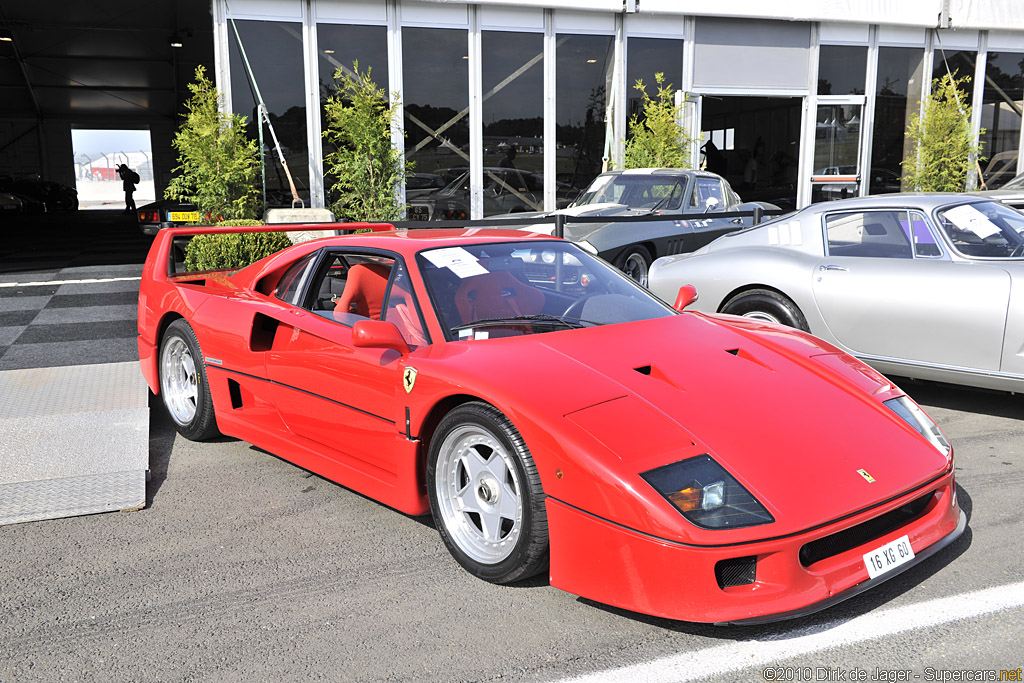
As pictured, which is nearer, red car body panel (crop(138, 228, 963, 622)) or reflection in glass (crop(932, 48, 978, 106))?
red car body panel (crop(138, 228, 963, 622))

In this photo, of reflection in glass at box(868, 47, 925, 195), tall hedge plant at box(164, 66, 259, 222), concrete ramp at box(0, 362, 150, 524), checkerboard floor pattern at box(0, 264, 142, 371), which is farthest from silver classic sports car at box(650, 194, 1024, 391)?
reflection in glass at box(868, 47, 925, 195)

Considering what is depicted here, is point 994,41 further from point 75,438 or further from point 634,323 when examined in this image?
point 75,438

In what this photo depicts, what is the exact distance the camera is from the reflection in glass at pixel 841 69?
17156 millimetres

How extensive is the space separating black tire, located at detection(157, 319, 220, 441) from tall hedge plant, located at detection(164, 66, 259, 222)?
23.5ft

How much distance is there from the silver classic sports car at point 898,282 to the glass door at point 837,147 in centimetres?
1203

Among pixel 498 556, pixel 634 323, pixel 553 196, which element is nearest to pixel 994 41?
pixel 553 196

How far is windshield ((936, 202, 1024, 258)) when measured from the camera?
5378mm

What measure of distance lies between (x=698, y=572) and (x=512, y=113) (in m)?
13.8

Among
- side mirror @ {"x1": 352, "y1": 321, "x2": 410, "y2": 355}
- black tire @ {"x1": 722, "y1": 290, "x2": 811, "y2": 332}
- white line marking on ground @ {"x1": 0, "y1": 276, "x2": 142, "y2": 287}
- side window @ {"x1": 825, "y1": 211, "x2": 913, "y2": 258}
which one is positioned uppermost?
side window @ {"x1": 825, "y1": 211, "x2": 913, "y2": 258}

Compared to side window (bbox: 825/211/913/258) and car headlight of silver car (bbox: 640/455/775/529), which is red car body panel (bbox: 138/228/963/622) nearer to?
car headlight of silver car (bbox: 640/455/775/529)

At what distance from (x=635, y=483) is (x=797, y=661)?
2.39ft

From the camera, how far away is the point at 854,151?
17.6 m

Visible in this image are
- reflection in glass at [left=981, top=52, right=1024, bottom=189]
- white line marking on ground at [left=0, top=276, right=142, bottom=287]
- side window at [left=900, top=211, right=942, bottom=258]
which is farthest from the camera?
reflection in glass at [left=981, top=52, right=1024, bottom=189]

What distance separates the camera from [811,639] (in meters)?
2.75
